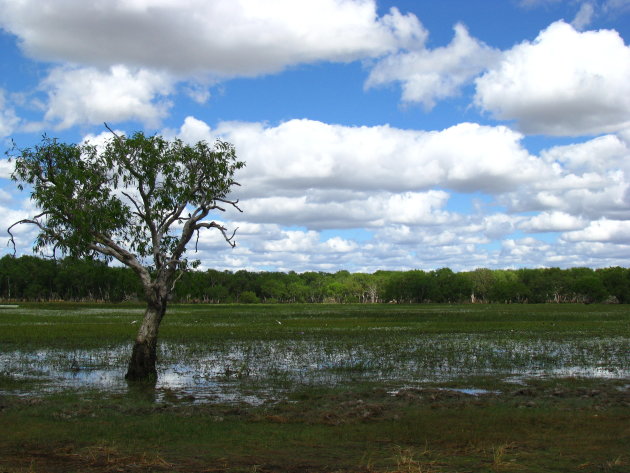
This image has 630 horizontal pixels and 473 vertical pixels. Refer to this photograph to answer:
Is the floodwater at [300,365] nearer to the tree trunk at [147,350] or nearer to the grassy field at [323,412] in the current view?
the grassy field at [323,412]

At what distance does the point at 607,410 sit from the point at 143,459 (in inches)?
476

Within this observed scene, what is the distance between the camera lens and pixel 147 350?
77.1 ft

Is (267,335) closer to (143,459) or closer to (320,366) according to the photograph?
(320,366)

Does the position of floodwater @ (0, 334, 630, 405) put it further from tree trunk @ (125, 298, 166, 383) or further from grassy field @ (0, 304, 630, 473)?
tree trunk @ (125, 298, 166, 383)

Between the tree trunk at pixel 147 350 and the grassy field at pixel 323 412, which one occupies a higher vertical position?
the tree trunk at pixel 147 350

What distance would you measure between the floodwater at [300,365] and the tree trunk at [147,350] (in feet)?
1.94

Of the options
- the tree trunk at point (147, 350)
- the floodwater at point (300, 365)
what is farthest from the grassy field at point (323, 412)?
the tree trunk at point (147, 350)

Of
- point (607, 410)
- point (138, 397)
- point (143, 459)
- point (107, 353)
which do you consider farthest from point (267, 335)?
point (143, 459)

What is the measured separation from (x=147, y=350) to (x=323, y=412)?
1010 cm

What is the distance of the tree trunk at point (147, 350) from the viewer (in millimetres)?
23297

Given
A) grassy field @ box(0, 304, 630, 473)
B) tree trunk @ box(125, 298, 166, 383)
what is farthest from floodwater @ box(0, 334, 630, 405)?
tree trunk @ box(125, 298, 166, 383)

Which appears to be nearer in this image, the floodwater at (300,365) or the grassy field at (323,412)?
the grassy field at (323,412)

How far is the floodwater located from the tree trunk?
0.59m

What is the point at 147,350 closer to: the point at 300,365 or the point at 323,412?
the point at 300,365
